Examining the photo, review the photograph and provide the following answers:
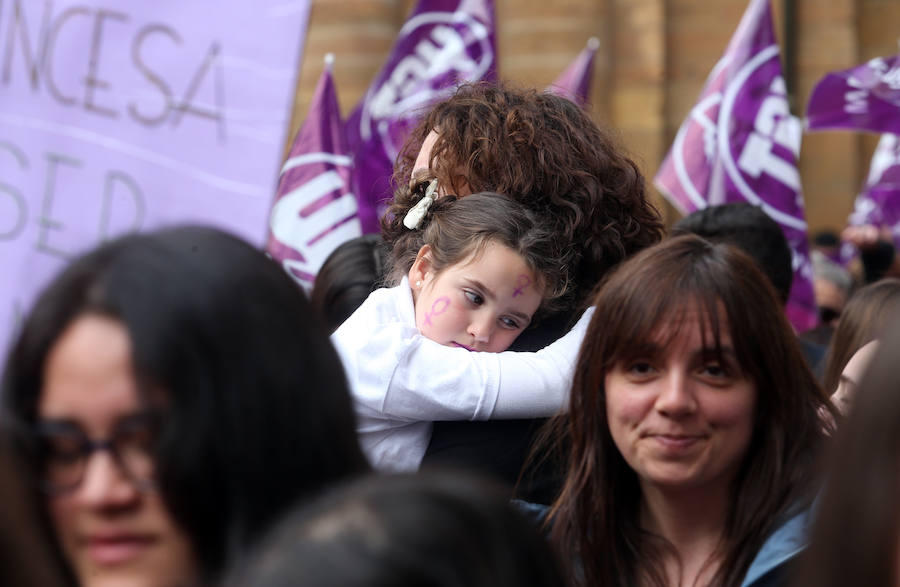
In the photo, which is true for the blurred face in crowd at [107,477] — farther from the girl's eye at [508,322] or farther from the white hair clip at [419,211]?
the white hair clip at [419,211]

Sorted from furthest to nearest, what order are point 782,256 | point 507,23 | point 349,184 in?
1. point 507,23
2. point 349,184
3. point 782,256

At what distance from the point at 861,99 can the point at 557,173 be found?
3542mm

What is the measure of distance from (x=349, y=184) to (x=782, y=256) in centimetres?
201

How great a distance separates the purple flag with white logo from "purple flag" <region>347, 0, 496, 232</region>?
1.94 meters

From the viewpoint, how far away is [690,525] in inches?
99.9

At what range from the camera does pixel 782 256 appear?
15.0ft

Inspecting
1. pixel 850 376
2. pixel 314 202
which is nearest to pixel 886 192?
pixel 314 202

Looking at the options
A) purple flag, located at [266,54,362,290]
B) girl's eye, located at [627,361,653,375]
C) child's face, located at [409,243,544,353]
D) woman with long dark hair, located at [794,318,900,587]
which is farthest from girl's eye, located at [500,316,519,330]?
purple flag, located at [266,54,362,290]

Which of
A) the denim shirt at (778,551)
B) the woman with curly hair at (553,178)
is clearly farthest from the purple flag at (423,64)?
the denim shirt at (778,551)

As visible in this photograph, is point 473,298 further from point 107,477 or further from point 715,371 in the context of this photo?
point 107,477

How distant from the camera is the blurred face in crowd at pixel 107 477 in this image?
63.5 inches

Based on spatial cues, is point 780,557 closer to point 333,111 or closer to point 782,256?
point 782,256

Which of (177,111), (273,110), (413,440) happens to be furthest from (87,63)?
(413,440)

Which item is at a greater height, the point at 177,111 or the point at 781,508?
the point at 177,111
